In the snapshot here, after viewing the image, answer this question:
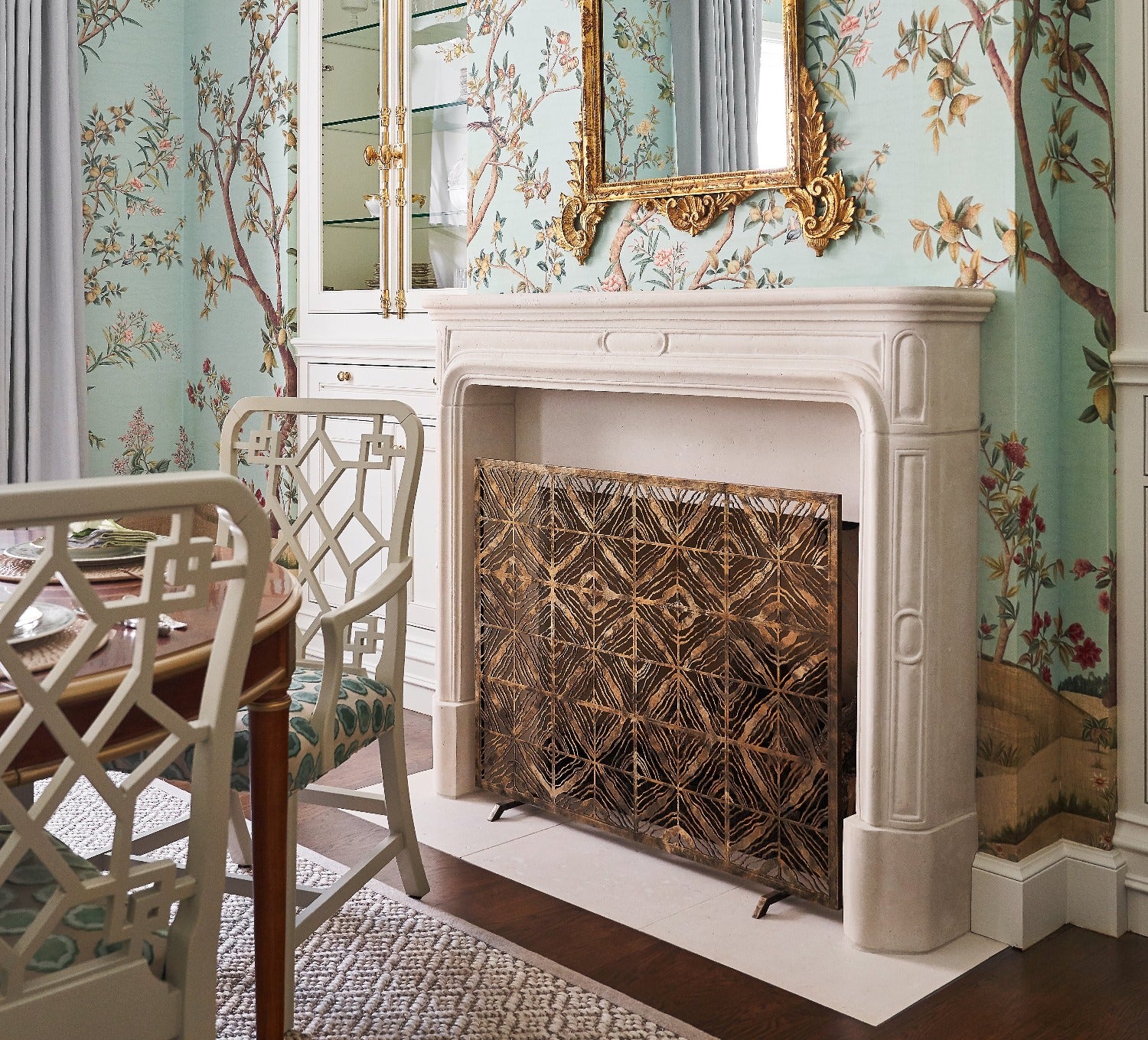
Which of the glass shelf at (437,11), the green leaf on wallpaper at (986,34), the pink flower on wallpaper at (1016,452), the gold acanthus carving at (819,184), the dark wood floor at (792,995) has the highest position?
the glass shelf at (437,11)

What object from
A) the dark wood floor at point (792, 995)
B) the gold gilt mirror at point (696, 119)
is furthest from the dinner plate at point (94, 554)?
the gold gilt mirror at point (696, 119)

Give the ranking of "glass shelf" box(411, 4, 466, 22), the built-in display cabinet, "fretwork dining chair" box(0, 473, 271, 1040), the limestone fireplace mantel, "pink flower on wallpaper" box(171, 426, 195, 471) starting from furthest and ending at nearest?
"pink flower on wallpaper" box(171, 426, 195, 471) → the built-in display cabinet → "glass shelf" box(411, 4, 466, 22) → the limestone fireplace mantel → "fretwork dining chair" box(0, 473, 271, 1040)

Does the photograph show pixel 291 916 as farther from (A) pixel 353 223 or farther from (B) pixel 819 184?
(A) pixel 353 223

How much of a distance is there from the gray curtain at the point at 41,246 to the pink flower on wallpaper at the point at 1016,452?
9.91 feet

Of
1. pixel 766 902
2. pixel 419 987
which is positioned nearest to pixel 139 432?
pixel 419 987

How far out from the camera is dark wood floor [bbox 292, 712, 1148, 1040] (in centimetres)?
202

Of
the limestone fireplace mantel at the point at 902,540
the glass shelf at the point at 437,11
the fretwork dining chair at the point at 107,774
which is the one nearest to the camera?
the fretwork dining chair at the point at 107,774

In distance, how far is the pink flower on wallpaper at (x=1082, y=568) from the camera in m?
2.38

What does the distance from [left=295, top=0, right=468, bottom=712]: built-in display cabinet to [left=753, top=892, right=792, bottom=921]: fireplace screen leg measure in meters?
1.39

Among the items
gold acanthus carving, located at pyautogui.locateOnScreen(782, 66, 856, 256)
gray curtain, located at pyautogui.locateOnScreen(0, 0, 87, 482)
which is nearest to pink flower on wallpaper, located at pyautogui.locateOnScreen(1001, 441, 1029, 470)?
gold acanthus carving, located at pyautogui.locateOnScreen(782, 66, 856, 256)

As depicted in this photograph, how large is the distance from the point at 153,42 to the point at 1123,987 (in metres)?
4.08

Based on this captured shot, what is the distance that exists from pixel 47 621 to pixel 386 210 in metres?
→ 2.41

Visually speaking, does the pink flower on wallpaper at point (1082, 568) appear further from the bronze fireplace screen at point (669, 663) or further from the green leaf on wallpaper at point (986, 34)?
the green leaf on wallpaper at point (986, 34)

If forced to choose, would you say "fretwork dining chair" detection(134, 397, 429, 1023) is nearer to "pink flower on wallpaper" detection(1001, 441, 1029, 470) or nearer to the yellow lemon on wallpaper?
"pink flower on wallpaper" detection(1001, 441, 1029, 470)
